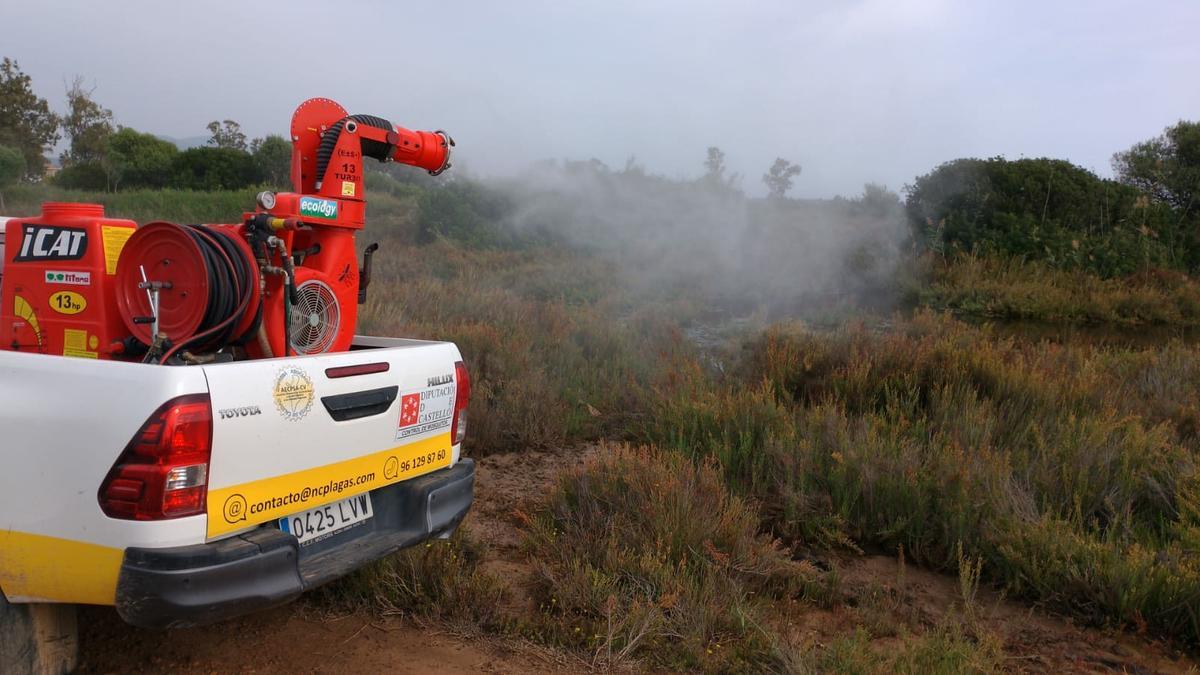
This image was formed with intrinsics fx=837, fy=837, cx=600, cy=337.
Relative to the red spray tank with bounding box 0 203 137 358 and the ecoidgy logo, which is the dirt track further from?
Answer: the ecoidgy logo

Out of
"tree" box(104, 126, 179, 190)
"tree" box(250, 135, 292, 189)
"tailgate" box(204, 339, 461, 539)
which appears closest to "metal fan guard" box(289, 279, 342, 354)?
"tailgate" box(204, 339, 461, 539)

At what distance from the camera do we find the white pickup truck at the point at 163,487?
2529mm

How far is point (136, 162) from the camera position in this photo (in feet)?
93.8

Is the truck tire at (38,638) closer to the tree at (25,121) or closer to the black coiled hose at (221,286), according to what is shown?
the black coiled hose at (221,286)

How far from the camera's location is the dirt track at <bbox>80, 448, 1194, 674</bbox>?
3.38 meters

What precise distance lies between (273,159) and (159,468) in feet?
89.1

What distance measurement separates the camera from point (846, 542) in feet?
14.5

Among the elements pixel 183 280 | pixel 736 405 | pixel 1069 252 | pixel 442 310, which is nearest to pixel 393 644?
pixel 183 280

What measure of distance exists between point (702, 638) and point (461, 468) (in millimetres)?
1281

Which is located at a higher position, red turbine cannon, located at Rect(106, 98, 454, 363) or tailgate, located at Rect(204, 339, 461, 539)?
red turbine cannon, located at Rect(106, 98, 454, 363)

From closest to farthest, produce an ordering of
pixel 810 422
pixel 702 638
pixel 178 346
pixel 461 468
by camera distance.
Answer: pixel 178 346 < pixel 702 638 < pixel 461 468 < pixel 810 422

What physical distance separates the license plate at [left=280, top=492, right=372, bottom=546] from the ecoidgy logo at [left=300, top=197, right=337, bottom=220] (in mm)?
1414

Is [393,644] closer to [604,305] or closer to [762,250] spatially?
[604,305]

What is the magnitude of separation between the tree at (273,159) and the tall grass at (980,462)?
2256 cm
